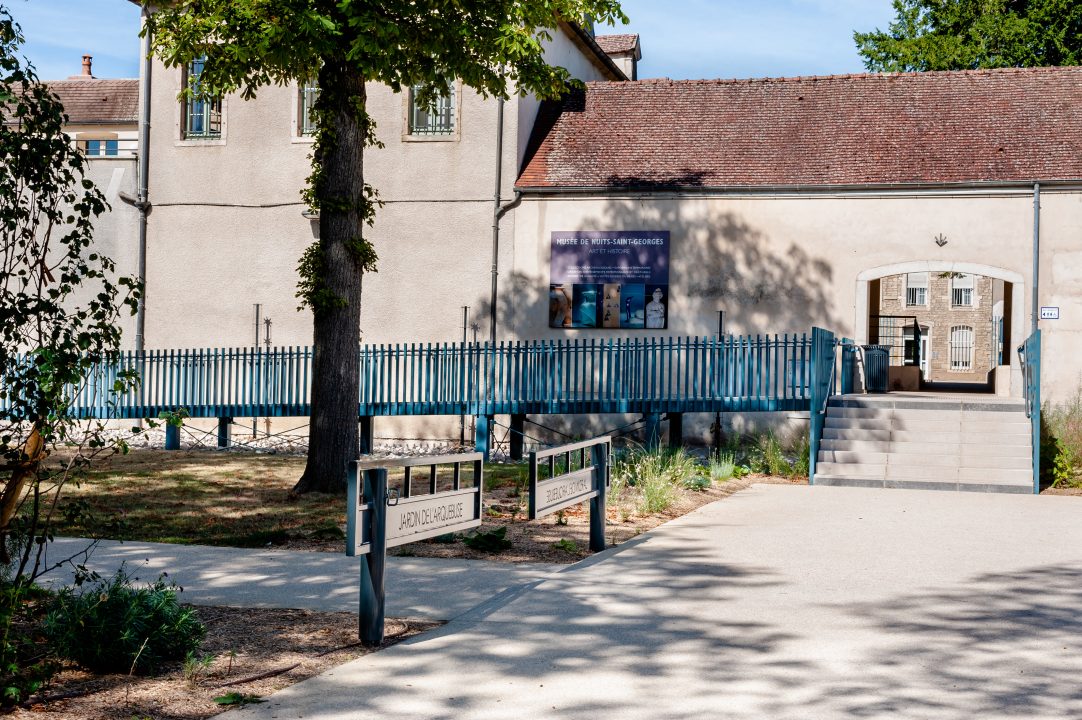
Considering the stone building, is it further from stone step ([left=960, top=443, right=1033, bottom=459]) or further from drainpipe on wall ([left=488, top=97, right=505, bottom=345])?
stone step ([left=960, top=443, right=1033, bottom=459])

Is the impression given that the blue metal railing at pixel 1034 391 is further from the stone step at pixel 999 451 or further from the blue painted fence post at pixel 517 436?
the blue painted fence post at pixel 517 436

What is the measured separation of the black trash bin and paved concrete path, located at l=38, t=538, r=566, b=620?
1453 centimetres

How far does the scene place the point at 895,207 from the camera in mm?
22312

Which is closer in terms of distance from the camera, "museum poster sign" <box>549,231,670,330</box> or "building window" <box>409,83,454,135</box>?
"museum poster sign" <box>549,231,670,330</box>

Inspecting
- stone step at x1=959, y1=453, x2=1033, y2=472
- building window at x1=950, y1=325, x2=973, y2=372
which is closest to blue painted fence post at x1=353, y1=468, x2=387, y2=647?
stone step at x1=959, y1=453, x2=1033, y2=472

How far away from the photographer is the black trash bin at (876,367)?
23406 mm

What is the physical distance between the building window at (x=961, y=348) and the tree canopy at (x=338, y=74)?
50379mm

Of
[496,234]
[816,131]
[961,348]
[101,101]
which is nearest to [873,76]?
[816,131]

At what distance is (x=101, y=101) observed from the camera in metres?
45.7

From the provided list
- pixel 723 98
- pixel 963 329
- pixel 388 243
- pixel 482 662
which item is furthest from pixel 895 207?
pixel 963 329

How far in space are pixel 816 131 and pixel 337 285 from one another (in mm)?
12423

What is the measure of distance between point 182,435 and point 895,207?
14.1m

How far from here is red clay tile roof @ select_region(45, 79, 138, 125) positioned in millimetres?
44906

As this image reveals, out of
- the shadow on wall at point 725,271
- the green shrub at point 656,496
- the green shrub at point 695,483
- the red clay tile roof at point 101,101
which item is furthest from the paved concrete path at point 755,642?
the red clay tile roof at point 101,101
